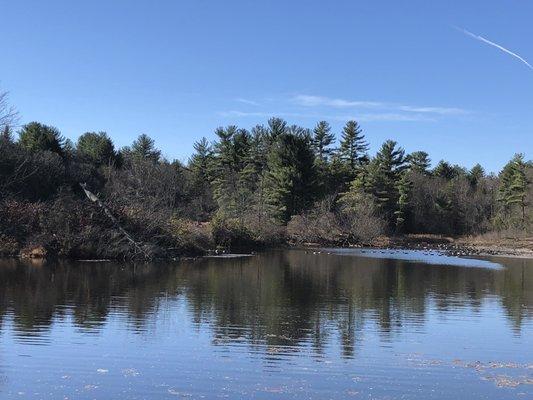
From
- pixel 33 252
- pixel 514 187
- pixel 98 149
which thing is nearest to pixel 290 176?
pixel 98 149

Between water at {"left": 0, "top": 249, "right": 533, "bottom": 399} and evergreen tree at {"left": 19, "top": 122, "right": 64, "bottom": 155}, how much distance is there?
122ft

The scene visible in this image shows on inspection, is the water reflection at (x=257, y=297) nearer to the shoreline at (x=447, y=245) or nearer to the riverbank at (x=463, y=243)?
the shoreline at (x=447, y=245)

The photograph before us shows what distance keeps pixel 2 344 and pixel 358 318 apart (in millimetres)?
9977

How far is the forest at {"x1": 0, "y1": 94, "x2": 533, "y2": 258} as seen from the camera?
1388 inches

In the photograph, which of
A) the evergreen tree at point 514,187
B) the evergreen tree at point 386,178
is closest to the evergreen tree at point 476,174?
the evergreen tree at point 514,187

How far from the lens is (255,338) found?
1420 centimetres

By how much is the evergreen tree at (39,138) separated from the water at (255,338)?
37.1 meters

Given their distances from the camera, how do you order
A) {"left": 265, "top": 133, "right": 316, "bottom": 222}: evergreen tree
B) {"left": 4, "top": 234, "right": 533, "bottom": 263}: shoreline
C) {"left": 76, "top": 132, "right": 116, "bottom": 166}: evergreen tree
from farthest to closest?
{"left": 76, "top": 132, "right": 116, "bottom": 166}: evergreen tree, {"left": 265, "top": 133, "right": 316, "bottom": 222}: evergreen tree, {"left": 4, "top": 234, "right": 533, "bottom": 263}: shoreline

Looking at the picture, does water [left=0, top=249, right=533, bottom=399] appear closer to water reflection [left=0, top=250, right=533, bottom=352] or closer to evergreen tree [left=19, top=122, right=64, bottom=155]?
water reflection [left=0, top=250, right=533, bottom=352]

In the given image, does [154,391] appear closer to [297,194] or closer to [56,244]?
[56,244]

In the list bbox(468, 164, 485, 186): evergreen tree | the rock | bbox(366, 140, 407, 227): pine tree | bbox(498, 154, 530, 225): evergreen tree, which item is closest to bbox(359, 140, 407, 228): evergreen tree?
bbox(366, 140, 407, 227): pine tree

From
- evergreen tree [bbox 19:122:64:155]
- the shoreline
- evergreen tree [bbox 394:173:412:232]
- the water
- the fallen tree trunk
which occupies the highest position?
evergreen tree [bbox 19:122:64:155]

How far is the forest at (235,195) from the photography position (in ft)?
116

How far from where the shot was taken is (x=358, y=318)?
17.9 meters
